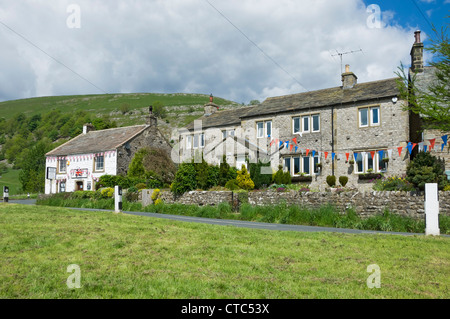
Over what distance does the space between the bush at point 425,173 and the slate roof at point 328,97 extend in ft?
23.4

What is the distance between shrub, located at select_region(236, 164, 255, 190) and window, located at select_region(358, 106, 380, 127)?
983cm

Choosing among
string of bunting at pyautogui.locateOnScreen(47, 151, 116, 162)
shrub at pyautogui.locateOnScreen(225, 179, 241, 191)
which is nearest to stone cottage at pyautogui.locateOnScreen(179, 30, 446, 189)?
shrub at pyautogui.locateOnScreen(225, 179, 241, 191)

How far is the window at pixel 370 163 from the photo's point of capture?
1024 inches

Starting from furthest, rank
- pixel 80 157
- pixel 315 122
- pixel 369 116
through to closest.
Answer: pixel 80 157 → pixel 315 122 → pixel 369 116

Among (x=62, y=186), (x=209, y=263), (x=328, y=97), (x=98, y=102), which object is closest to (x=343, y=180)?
(x=328, y=97)

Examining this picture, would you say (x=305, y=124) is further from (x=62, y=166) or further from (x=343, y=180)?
(x=62, y=166)

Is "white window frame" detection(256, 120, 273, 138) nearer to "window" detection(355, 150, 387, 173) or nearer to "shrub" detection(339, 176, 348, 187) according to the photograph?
"shrub" detection(339, 176, 348, 187)

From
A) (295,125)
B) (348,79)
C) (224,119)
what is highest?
(348,79)

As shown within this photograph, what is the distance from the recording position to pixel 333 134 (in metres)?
28.4

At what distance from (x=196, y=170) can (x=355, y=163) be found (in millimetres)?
12148

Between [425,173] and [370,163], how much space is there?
7.45 m

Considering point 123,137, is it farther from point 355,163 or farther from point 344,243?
point 344,243

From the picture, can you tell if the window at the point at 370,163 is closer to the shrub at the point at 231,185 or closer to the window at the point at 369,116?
the window at the point at 369,116

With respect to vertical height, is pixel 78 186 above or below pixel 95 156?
below
